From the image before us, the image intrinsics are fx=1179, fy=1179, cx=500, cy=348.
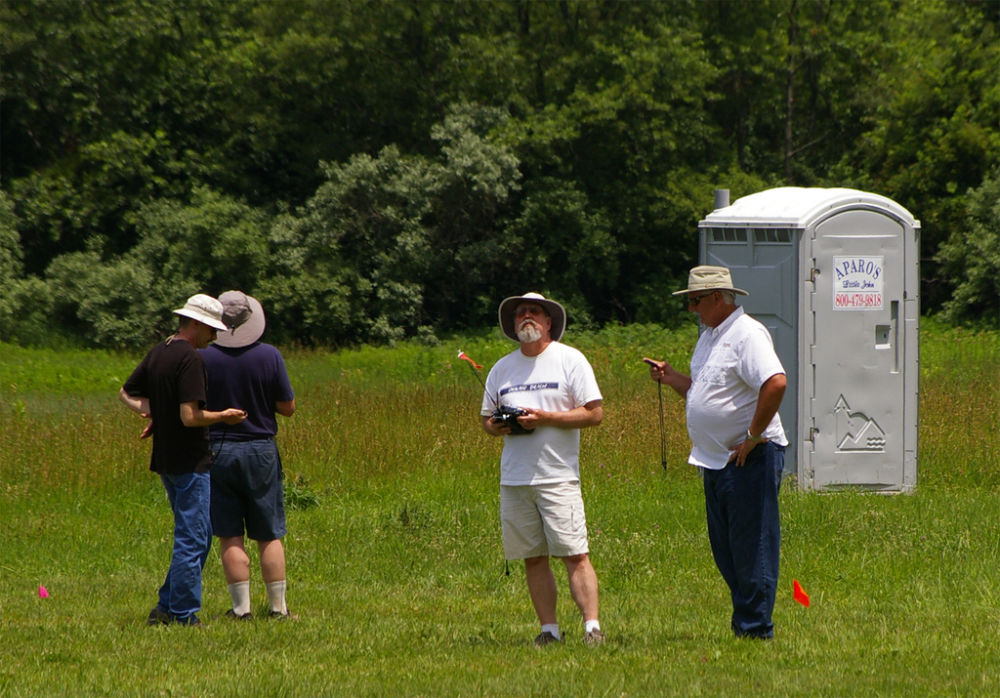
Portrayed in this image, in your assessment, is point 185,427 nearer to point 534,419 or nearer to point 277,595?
point 277,595

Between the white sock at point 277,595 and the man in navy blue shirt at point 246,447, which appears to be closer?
the man in navy blue shirt at point 246,447

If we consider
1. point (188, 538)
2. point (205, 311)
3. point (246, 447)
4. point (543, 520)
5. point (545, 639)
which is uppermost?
point (205, 311)

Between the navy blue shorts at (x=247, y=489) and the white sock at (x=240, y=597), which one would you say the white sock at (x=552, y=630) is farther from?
the white sock at (x=240, y=597)

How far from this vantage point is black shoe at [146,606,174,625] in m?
6.47

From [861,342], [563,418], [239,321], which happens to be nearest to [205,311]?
[239,321]

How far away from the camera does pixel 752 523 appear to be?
545 centimetres

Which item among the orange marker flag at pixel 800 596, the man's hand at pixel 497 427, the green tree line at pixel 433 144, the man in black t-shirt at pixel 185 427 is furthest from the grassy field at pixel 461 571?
the green tree line at pixel 433 144

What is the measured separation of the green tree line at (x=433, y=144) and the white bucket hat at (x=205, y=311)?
2521 cm

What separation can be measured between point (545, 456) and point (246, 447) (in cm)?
180

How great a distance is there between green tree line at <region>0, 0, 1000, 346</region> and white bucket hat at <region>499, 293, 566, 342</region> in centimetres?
2520

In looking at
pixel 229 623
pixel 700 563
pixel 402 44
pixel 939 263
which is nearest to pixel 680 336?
pixel 939 263

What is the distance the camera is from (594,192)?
114 feet

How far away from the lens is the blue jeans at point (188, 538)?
634 centimetres

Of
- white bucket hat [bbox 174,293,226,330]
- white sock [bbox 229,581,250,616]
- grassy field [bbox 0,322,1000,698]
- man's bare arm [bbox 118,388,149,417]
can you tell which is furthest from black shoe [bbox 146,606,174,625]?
white bucket hat [bbox 174,293,226,330]
